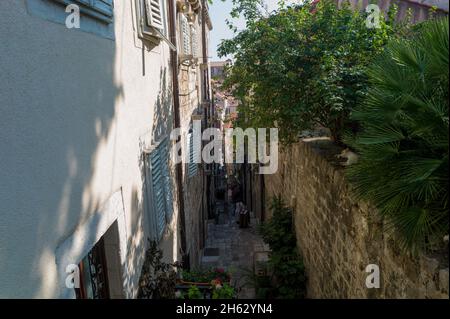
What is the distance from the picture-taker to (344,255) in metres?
4.20

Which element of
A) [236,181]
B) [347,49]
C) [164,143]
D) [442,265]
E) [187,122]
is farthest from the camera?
[236,181]

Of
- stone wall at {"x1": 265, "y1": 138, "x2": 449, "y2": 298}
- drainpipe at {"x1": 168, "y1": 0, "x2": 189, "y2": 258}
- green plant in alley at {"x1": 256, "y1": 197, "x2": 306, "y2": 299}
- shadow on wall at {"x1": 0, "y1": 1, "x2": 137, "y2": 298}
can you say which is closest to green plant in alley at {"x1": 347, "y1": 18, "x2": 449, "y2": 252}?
stone wall at {"x1": 265, "y1": 138, "x2": 449, "y2": 298}

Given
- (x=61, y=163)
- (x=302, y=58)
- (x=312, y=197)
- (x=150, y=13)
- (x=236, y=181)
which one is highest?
(x=150, y=13)

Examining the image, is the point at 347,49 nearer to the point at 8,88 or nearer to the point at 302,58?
the point at 302,58

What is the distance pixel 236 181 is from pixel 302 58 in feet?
59.8

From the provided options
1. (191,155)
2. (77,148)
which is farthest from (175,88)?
(77,148)

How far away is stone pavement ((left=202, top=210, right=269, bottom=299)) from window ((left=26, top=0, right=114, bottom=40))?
6.79m

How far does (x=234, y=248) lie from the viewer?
1239cm

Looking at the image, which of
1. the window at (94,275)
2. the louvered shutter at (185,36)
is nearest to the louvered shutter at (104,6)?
the window at (94,275)

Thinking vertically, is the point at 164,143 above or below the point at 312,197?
above

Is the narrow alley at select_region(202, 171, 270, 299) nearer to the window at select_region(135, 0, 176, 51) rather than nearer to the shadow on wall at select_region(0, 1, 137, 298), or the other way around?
the window at select_region(135, 0, 176, 51)

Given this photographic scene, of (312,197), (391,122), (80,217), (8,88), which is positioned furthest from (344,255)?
(8,88)

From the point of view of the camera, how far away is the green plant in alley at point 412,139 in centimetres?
227

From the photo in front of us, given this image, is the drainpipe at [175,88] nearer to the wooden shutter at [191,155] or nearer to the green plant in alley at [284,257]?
the wooden shutter at [191,155]
